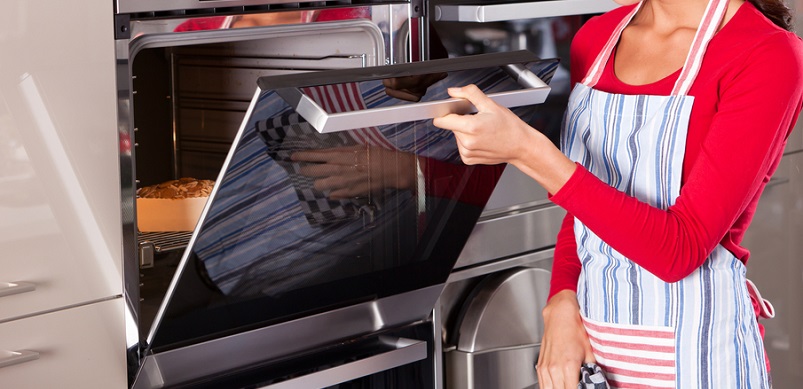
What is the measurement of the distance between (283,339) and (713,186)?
659mm

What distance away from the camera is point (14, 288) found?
1070 millimetres

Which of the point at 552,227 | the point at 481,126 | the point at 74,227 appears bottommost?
the point at 552,227

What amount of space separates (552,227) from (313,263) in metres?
0.59

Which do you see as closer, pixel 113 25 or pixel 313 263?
pixel 113 25

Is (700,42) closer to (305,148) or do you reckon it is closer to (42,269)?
(305,148)

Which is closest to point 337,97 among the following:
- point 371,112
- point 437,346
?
point 371,112

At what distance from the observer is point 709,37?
3.62ft

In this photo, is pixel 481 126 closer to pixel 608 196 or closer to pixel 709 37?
pixel 608 196

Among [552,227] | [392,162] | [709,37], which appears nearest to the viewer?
[709,37]

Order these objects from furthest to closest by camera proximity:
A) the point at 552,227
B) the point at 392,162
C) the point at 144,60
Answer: the point at 552,227, the point at 144,60, the point at 392,162

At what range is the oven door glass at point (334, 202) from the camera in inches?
39.6

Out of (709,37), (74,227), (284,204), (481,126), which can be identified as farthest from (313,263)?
(709,37)

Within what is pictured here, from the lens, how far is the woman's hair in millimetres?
1143

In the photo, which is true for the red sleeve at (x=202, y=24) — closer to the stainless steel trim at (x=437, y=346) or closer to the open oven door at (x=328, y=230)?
the open oven door at (x=328, y=230)
